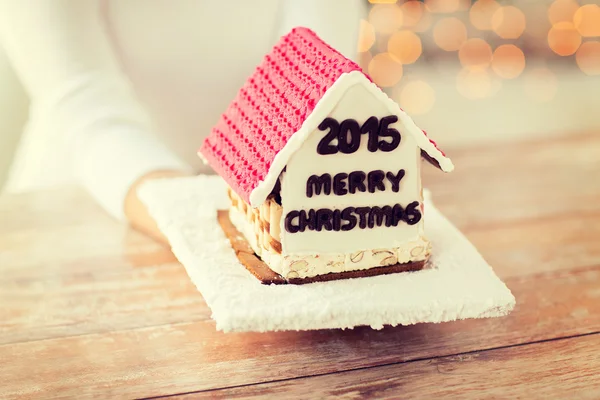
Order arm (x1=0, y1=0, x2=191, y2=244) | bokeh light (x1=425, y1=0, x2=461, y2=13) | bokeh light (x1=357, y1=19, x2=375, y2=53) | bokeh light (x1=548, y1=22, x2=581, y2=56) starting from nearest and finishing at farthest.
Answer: arm (x1=0, y1=0, x2=191, y2=244)
bokeh light (x1=357, y1=19, x2=375, y2=53)
bokeh light (x1=425, y1=0, x2=461, y2=13)
bokeh light (x1=548, y1=22, x2=581, y2=56)

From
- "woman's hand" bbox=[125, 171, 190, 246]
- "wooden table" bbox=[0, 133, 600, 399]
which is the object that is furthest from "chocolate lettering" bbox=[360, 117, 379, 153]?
"woman's hand" bbox=[125, 171, 190, 246]

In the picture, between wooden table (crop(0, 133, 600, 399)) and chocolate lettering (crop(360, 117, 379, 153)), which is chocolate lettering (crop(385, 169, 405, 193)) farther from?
wooden table (crop(0, 133, 600, 399))

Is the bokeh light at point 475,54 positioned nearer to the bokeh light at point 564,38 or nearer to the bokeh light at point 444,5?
the bokeh light at point 444,5

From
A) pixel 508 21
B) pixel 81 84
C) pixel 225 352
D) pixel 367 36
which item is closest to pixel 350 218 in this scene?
pixel 225 352

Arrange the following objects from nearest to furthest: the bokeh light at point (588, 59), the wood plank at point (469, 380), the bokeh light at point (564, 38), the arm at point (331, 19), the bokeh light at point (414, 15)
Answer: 1. the wood plank at point (469, 380)
2. the arm at point (331, 19)
3. the bokeh light at point (414, 15)
4. the bokeh light at point (564, 38)
5. the bokeh light at point (588, 59)

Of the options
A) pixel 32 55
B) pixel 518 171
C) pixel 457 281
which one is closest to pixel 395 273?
pixel 457 281

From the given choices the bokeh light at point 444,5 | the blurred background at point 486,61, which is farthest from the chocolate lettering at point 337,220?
the bokeh light at point 444,5

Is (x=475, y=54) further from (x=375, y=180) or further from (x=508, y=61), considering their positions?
(x=375, y=180)
